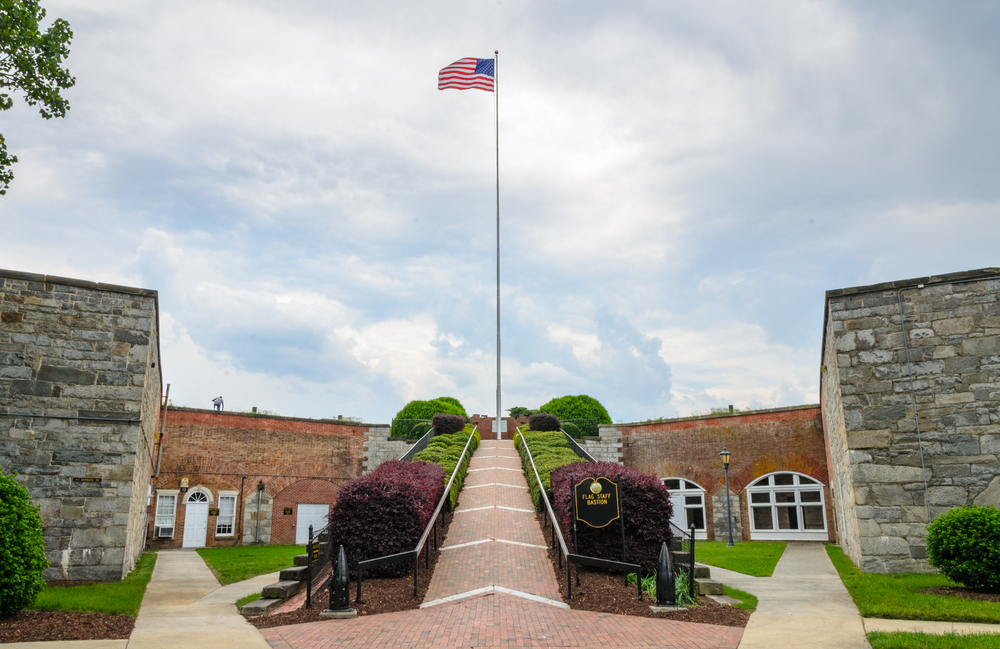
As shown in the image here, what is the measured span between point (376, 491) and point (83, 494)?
17.3ft

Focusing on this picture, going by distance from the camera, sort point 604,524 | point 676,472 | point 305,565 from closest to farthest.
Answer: point 604,524, point 305,565, point 676,472

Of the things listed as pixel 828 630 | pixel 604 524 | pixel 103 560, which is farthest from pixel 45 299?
pixel 828 630

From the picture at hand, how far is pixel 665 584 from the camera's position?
8430 millimetres

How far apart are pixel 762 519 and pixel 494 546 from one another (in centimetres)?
1362

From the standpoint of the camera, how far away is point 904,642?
21.8 feet

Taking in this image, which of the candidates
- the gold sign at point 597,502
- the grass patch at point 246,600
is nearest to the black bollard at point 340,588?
the grass patch at point 246,600

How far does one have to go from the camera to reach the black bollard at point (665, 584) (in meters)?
8.41

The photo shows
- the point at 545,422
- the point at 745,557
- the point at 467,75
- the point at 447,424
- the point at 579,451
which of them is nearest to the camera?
the point at 745,557

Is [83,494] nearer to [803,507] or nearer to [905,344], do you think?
[905,344]

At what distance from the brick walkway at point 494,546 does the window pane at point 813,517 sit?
9603 millimetres

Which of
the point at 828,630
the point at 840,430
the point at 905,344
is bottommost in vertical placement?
the point at 828,630

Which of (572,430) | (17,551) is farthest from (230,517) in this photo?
(17,551)

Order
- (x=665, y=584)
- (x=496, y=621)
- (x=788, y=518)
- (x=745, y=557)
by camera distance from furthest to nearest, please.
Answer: (x=788, y=518), (x=745, y=557), (x=665, y=584), (x=496, y=621)

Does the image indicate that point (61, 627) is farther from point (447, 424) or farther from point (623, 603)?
point (447, 424)
